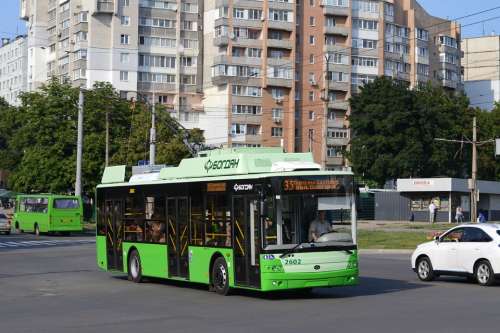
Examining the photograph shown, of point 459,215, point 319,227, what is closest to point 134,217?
point 319,227

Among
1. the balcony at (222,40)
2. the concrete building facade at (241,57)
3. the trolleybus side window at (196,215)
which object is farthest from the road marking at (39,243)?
the balcony at (222,40)

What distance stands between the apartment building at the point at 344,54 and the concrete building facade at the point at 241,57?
A: 0.14 m

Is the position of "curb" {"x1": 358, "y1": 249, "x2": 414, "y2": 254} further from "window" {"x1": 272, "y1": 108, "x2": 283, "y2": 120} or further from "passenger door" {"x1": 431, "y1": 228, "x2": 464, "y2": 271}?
"window" {"x1": 272, "y1": 108, "x2": 283, "y2": 120}

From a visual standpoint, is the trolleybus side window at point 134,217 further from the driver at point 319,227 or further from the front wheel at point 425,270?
the front wheel at point 425,270

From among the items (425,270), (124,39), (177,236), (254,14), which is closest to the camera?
(177,236)

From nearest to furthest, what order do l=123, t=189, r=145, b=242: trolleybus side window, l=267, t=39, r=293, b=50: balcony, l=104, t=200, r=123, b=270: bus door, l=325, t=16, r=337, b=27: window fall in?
l=123, t=189, r=145, b=242: trolleybus side window
l=104, t=200, r=123, b=270: bus door
l=267, t=39, r=293, b=50: balcony
l=325, t=16, r=337, b=27: window

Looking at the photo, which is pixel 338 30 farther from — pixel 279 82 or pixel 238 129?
pixel 238 129

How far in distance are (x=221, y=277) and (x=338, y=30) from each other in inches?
3911

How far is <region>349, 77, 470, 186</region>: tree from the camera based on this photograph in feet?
301

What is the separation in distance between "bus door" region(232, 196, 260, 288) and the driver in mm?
1073

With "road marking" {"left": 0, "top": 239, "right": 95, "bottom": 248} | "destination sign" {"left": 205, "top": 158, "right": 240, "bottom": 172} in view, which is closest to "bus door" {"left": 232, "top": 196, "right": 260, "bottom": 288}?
"destination sign" {"left": 205, "top": 158, "right": 240, "bottom": 172}

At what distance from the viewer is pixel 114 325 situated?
47.5 feet

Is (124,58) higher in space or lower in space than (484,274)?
higher

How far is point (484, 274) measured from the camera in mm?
21281
